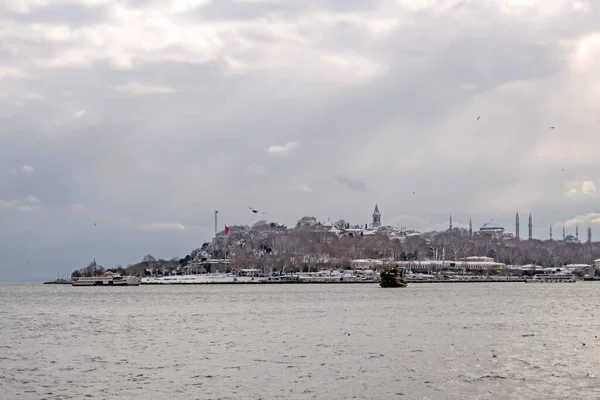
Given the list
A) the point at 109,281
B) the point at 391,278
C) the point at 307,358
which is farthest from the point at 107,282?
the point at 307,358

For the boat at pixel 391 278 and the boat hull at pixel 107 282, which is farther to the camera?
the boat hull at pixel 107 282

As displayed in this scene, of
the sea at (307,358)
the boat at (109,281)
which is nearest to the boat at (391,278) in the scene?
the boat at (109,281)

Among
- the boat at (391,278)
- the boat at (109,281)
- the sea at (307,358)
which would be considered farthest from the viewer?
the boat at (109,281)

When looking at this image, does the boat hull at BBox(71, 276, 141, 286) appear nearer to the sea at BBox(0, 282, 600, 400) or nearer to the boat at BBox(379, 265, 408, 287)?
the boat at BBox(379, 265, 408, 287)

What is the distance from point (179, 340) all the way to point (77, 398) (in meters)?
17.8

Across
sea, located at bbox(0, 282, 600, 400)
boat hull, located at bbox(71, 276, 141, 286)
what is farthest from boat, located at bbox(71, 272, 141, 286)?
sea, located at bbox(0, 282, 600, 400)

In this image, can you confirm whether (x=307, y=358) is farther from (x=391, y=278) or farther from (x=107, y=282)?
(x=107, y=282)

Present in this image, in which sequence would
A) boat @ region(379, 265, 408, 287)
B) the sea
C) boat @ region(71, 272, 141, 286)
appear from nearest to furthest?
the sea
boat @ region(379, 265, 408, 287)
boat @ region(71, 272, 141, 286)

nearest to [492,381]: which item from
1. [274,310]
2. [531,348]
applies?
[531,348]

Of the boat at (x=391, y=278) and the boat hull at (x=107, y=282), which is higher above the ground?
the boat at (x=391, y=278)

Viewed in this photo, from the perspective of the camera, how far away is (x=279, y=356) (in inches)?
1471

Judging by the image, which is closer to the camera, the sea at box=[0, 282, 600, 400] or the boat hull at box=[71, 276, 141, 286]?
the sea at box=[0, 282, 600, 400]

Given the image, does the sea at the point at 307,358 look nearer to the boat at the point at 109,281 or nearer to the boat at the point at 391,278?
the boat at the point at 391,278

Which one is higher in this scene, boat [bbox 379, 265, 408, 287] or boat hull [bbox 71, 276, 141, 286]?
boat [bbox 379, 265, 408, 287]
